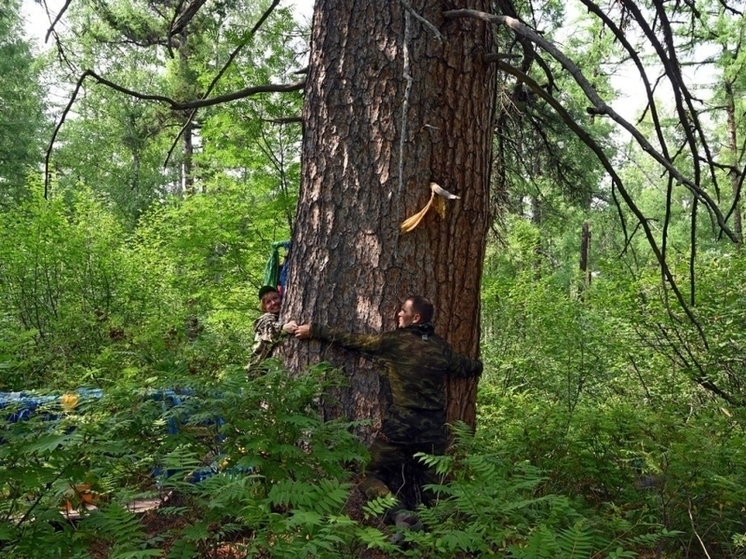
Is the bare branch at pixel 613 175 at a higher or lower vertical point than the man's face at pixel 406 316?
higher

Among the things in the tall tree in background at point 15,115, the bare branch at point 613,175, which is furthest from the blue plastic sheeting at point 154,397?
the tall tree in background at point 15,115

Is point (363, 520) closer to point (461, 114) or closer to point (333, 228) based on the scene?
point (333, 228)

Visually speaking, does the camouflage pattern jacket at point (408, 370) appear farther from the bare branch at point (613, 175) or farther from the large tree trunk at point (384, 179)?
the bare branch at point (613, 175)

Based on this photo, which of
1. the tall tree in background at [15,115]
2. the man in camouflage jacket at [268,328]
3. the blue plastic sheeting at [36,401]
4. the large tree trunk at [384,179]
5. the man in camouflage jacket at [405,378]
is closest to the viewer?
the blue plastic sheeting at [36,401]

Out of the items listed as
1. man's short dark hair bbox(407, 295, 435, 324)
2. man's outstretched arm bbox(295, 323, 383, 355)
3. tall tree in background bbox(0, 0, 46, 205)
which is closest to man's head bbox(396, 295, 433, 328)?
man's short dark hair bbox(407, 295, 435, 324)

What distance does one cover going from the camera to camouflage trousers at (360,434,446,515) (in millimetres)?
3279

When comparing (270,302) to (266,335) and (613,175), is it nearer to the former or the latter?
(266,335)

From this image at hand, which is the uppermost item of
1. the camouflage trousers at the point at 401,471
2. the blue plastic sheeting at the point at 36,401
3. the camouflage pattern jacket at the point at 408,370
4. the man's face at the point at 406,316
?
the man's face at the point at 406,316

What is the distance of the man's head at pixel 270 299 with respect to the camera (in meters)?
4.56

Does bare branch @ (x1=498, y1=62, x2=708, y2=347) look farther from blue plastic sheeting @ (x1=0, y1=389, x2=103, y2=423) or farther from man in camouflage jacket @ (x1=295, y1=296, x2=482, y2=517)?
blue plastic sheeting @ (x1=0, y1=389, x2=103, y2=423)

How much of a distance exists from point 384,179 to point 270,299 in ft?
5.31

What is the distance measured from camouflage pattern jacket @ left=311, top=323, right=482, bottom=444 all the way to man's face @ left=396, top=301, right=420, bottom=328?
0.04 m

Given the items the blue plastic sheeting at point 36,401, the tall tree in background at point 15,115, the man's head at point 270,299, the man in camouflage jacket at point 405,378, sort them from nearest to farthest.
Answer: the blue plastic sheeting at point 36,401, the man in camouflage jacket at point 405,378, the man's head at point 270,299, the tall tree in background at point 15,115

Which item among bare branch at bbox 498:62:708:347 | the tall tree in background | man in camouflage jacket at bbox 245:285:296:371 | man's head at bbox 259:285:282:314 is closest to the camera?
bare branch at bbox 498:62:708:347
